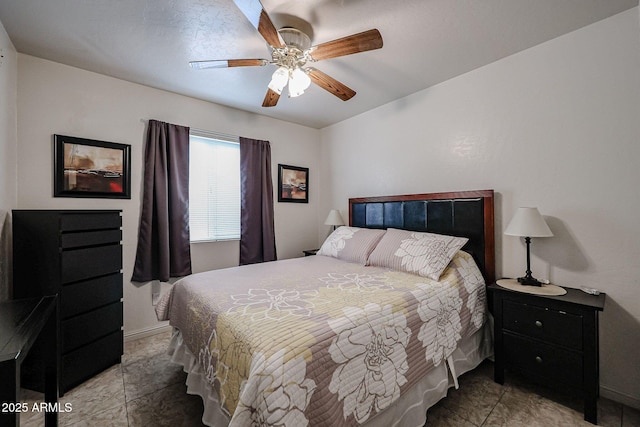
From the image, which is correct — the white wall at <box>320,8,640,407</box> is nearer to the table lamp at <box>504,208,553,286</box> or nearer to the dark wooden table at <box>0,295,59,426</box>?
the table lamp at <box>504,208,553,286</box>

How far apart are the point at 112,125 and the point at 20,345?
2.23 meters

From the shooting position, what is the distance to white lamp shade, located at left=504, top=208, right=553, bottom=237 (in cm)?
184

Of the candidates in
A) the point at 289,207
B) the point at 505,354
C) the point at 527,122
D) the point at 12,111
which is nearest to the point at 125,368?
the point at 12,111

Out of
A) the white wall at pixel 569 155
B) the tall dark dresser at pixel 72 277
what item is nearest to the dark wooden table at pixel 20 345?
the tall dark dresser at pixel 72 277

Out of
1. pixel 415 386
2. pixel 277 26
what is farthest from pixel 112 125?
pixel 415 386

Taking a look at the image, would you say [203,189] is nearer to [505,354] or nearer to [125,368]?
[125,368]

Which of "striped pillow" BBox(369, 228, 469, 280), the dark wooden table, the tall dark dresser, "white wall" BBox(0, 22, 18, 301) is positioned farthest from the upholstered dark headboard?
"white wall" BBox(0, 22, 18, 301)

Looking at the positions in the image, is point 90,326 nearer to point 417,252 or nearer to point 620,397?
point 417,252

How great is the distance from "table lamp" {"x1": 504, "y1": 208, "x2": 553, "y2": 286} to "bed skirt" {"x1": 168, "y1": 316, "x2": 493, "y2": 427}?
0.49 meters

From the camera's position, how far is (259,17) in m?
1.41

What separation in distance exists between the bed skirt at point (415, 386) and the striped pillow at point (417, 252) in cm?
58

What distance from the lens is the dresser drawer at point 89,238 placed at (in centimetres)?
187

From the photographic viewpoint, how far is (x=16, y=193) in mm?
2102

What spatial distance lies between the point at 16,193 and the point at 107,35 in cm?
145
